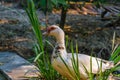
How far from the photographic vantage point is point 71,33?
24.8ft

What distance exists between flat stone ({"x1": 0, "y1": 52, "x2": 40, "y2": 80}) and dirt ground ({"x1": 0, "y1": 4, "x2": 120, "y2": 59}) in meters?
0.80

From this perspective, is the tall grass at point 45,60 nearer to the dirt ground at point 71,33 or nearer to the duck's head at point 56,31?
the duck's head at point 56,31

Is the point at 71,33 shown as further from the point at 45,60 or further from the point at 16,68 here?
the point at 45,60

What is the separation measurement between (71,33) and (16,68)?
2.75 meters

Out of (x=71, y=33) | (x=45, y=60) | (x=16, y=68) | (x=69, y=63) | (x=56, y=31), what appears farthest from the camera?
(x=71, y=33)

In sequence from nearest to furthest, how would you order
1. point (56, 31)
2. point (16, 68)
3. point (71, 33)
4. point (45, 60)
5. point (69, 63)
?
point (69, 63) → point (56, 31) → point (45, 60) → point (16, 68) → point (71, 33)

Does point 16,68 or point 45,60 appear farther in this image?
point 16,68

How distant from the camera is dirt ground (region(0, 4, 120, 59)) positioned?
6.67 meters

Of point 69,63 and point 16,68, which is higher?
point 69,63

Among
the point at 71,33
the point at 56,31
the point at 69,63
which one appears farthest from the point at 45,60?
the point at 71,33

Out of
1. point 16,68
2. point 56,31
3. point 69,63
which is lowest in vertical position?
point 16,68

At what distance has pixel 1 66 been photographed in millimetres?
5074

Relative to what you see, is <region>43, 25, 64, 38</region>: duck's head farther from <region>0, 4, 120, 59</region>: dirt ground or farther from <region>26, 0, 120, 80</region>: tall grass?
<region>0, 4, 120, 59</region>: dirt ground

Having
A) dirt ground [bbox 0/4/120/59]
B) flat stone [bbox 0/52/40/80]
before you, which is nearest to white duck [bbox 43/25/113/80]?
flat stone [bbox 0/52/40/80]
